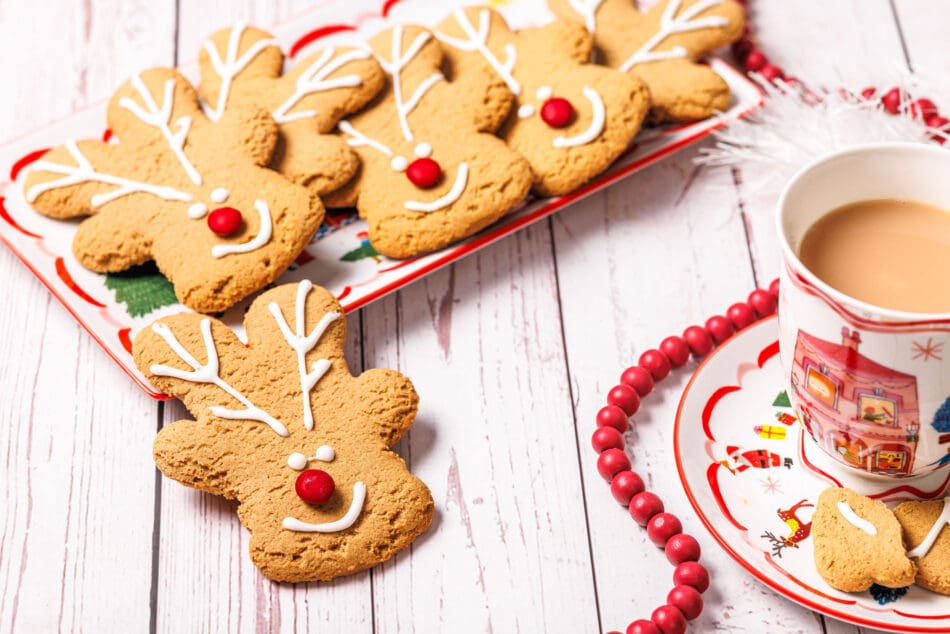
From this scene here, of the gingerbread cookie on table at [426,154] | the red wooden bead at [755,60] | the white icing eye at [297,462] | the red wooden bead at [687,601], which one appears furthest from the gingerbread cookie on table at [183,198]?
the red wooden bead at [755,60]

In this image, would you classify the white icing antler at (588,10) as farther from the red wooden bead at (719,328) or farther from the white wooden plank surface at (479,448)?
the red wooden bead at (719,328)

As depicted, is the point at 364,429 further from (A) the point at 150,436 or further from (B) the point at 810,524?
(B) the point at 810,524

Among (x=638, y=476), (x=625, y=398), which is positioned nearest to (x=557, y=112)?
(x=625, y=398)

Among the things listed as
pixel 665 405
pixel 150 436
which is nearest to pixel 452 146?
pixel 665 405

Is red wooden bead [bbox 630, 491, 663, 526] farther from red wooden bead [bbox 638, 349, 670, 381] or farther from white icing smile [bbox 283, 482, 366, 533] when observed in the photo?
white icing smile [bbox 283, 482, 366, 533]

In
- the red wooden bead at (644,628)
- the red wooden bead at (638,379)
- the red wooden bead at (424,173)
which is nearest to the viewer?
the red wooden bead at (644,628)

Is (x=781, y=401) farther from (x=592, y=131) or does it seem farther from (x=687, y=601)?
(x=592, y=131)
